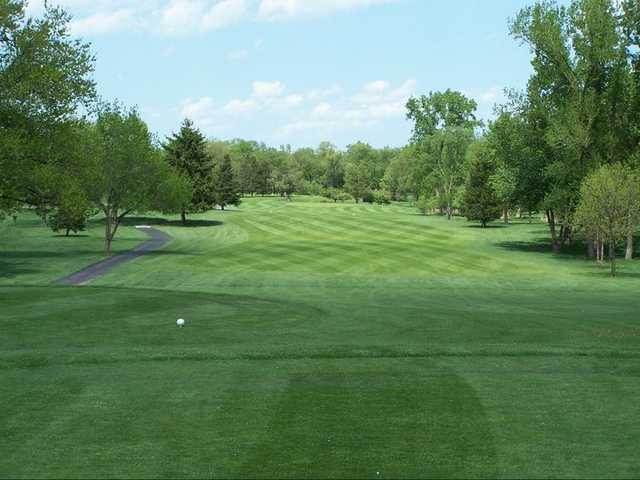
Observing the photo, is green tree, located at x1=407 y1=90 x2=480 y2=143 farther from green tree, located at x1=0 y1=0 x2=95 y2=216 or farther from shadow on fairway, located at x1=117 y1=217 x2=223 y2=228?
green tree, located at x1=0 y1=0 x2=95 y2=216

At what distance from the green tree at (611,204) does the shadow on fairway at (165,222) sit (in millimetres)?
60194

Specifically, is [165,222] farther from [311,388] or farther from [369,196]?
[311,388]

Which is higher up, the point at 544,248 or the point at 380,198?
the point at 380,198

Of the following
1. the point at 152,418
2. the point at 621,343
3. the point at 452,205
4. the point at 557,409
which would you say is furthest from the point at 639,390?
the point at 452,205

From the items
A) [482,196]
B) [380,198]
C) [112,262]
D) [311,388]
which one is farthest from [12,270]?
[380,198]

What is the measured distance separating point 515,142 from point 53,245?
44.5m

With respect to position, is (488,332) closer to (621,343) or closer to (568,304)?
(621,343)

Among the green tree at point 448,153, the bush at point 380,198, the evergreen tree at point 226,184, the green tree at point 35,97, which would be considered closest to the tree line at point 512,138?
the green tree at point 35,97

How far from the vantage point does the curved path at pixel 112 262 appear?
149 ft

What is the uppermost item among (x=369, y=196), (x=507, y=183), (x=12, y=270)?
(x=507, y=183)

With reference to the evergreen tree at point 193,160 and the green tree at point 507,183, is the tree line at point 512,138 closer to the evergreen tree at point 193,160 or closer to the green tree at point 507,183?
the green tree at point 507,183

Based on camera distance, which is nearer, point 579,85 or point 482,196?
point 579,85

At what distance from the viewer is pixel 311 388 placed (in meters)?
12.1

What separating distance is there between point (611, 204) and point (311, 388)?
3903 cm
